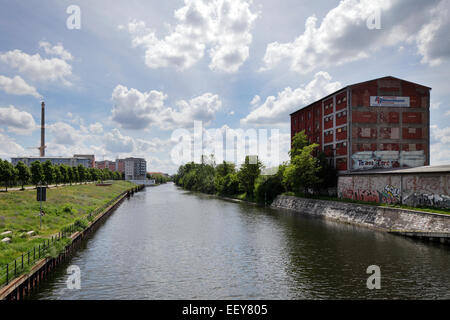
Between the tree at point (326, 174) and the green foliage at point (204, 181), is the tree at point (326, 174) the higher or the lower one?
the higher one

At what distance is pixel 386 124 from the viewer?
184 ft

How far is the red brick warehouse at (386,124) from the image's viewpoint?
5578cm

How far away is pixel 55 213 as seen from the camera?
1490 inches

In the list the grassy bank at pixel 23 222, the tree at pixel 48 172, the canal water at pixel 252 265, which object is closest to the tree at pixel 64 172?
the tree at pixel 48 172

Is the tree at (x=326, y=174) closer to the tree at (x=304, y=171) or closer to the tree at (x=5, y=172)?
the tree at (x=304, y=171)

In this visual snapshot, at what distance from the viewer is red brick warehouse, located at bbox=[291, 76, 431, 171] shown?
5578 cm

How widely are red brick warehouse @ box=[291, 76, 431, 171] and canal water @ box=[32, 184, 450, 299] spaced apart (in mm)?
21973

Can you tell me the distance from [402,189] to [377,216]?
17.5 feet

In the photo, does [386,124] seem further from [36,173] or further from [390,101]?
[36,173]

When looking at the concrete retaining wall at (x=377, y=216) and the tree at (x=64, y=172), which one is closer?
the concrete retaining wall at (x=377, y=216)

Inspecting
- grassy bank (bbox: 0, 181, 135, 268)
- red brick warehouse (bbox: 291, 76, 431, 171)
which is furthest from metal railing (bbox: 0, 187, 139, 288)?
red brick warehouse (bbox: 291, 76, 431, 171)

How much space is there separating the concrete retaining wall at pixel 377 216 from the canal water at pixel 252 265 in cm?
221

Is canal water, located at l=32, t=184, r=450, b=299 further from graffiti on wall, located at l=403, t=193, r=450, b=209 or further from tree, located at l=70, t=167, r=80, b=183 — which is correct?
tree, located at l=70, t=167, r=80, b=183
